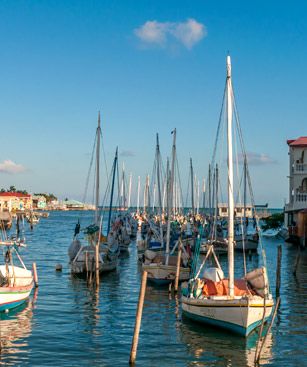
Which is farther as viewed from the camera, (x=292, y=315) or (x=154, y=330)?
(x=292, y=315)

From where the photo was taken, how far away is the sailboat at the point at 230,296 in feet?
81.7

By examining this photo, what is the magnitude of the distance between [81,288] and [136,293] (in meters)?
3.90

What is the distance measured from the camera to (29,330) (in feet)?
88.8

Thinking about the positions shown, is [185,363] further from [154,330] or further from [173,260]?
[173,260]

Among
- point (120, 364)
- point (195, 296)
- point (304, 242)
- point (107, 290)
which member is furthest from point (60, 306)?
point (304, 242)

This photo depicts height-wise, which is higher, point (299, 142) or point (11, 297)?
point (299, 142)

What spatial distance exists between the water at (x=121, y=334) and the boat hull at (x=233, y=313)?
1.67 ft

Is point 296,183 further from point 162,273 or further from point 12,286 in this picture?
point 12,286

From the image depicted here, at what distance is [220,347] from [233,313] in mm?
1584

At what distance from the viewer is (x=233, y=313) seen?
82.4 ft

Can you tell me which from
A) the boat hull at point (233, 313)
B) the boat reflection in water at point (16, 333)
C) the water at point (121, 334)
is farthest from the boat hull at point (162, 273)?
the boat hull at point (233, 313)

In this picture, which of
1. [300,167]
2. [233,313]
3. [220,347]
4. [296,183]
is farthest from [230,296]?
[300,167]

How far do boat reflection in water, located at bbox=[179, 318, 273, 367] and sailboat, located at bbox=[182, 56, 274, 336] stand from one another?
1.44ft

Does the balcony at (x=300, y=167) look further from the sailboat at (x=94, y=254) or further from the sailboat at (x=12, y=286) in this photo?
the sailboat at (x=12, y=286)
